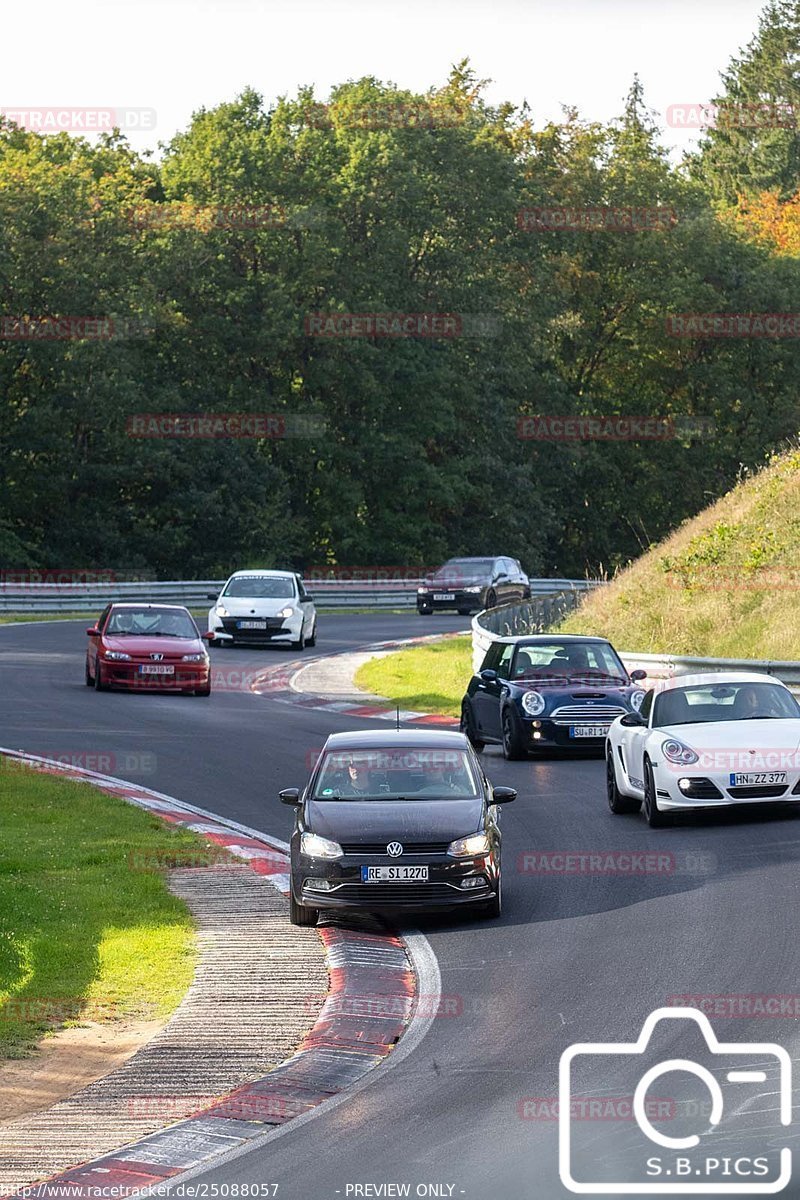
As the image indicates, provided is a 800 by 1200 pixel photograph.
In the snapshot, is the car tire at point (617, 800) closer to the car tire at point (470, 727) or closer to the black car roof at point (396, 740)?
the black car roof at point (396, 740)

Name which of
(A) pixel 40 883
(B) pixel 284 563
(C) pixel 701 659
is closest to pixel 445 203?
(B) pixel 284 563

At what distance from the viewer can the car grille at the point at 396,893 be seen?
1371 centimetres

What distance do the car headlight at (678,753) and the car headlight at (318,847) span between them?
16.5 feet

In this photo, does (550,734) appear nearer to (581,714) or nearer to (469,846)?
(581,714)

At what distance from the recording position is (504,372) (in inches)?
2874

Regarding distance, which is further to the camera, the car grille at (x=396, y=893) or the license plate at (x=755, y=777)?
the license plate at (x=755, y=777)

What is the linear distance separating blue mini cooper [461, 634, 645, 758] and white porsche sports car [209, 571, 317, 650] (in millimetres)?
15397

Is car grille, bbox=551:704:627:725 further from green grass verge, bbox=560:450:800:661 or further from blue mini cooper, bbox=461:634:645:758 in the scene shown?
green grass verge, bbox=560:450:800:661

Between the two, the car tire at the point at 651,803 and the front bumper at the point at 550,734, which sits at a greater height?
the car tire at the point at 651,803

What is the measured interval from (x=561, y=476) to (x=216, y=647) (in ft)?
124

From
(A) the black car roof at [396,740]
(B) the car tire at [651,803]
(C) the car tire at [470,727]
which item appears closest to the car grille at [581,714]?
(C) the car tire at [470,727]

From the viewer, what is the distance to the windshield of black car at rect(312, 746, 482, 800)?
14.7m

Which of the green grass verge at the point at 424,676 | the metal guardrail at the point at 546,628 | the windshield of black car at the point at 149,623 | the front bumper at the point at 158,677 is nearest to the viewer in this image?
the metal guardrail at the point at 546,628

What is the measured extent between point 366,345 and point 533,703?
150 feet
